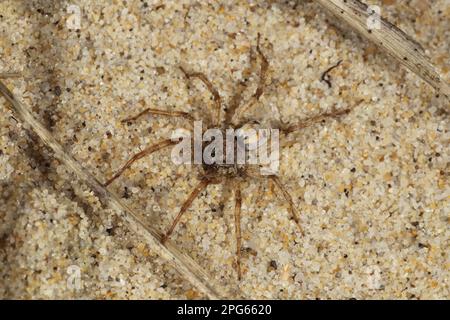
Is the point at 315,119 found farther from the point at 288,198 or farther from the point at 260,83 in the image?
the point at 288,198

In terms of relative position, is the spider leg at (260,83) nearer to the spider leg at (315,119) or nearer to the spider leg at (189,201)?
the spider leg at (315,119)

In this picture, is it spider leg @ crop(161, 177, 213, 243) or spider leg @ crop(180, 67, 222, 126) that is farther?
spider leg @ crop(180, 67, 222, 126)

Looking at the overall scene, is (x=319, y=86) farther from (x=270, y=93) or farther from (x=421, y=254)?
(x=421, y=254)

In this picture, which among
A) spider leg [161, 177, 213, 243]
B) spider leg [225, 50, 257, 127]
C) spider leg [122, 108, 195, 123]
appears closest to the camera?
spider leg [161, 177, 213, 243]

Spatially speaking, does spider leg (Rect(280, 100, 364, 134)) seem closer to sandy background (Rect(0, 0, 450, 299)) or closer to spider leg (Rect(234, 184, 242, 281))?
sandy background (Rect(0, 0, 450, 299))

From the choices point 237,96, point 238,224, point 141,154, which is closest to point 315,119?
point 237,96

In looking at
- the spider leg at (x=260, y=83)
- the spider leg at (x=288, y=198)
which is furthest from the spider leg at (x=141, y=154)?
the spider leg at (x=288, y=198)

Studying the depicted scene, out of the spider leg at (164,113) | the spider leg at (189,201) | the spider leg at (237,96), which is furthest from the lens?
the spider leg at (237,96)

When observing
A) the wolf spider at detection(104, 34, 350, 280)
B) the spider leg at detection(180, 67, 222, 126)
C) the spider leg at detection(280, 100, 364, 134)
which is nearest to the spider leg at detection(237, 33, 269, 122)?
the wolf spider at detection(104, 34, 350, 280)
